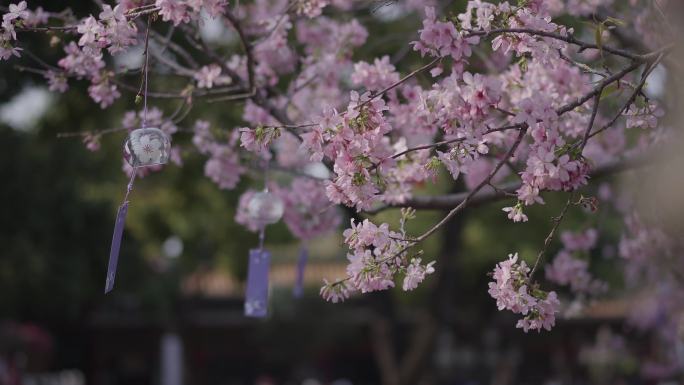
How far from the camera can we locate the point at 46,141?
38.2 ft

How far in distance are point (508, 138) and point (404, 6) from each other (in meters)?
2.86

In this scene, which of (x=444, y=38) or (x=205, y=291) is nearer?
(x=444, y=38)

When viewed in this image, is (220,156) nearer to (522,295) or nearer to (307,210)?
(307,210)

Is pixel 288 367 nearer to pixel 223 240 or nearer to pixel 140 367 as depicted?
pixel 140 367

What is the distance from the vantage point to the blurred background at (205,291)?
33.7 ft

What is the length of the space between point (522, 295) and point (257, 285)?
1541 millimetres

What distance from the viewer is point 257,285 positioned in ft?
13.9

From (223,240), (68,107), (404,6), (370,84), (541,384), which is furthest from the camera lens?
(541,384)

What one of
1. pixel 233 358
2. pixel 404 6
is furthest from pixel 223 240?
pixel 404 6

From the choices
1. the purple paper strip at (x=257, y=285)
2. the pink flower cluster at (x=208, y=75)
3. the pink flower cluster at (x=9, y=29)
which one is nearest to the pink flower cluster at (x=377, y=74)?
the pink flower cluster at (x=208, y=75)

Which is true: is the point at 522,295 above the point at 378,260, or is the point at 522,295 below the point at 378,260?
below

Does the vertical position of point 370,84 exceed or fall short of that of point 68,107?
it falls short

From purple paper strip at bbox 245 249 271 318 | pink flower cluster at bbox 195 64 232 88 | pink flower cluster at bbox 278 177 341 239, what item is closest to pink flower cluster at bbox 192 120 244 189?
pink flower cluster at bbox 278 177 341 239

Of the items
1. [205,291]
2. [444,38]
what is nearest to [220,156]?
[444,38]
